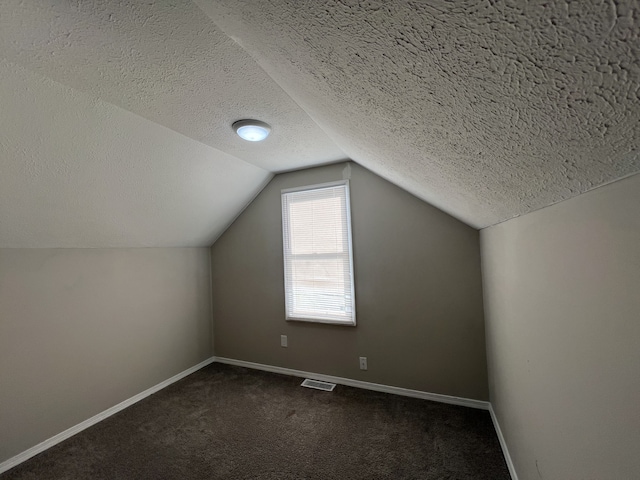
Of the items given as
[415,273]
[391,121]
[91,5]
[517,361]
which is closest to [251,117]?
[91,5]

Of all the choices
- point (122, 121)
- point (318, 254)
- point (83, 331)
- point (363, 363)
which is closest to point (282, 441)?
point (363, 363)

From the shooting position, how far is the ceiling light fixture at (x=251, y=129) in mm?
1774

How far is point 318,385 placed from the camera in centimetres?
275

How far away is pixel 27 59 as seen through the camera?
1.14 m

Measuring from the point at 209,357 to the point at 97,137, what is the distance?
9.05ft

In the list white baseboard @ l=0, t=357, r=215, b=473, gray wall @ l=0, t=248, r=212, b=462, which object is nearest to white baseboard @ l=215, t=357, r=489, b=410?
white baseboard @ l=0, t=357, r=215, b=473

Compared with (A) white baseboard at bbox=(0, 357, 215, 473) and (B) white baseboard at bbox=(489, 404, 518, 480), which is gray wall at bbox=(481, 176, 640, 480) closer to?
(B) white baseboard at bbox=(489, 404, 518, 480)

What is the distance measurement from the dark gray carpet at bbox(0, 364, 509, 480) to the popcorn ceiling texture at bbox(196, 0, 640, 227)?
1.77 meters

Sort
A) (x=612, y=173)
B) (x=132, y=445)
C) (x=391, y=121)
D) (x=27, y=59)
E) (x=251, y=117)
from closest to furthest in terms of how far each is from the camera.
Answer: (x=612, y=173)
(x=391, y=121)
(x=27, y=59)
(x=251, y=117)
(x=132, y=445)

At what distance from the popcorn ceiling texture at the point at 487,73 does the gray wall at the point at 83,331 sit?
240 cm

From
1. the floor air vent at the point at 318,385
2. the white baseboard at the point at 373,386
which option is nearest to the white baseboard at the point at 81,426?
the white baseboard at the point at 373,386

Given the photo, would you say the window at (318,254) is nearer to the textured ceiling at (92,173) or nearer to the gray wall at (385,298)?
the gray wall at (385,298)

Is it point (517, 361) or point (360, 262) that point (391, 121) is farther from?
point (360, 262)

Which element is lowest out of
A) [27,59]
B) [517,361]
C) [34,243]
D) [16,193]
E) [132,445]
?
[132,445]
